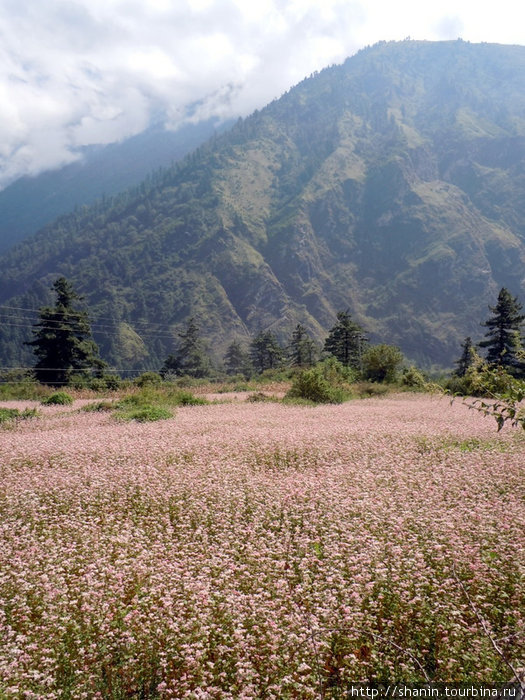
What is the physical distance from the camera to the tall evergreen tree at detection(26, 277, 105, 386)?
44.0m

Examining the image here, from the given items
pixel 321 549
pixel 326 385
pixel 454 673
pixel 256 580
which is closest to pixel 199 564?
pixel 256 580

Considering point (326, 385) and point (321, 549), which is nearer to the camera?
point (321, 549)

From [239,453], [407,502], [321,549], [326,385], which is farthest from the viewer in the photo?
[326,385]

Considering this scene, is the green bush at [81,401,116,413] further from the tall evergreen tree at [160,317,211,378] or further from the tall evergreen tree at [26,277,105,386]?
the tall evergreen tree at [160,317,211,378]

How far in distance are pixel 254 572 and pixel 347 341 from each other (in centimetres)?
5661

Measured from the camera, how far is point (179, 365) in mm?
83812

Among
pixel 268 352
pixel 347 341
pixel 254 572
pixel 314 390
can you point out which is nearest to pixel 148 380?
pixel 314 390

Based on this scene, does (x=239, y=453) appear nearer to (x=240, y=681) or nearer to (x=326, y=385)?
(x=240, y=681)

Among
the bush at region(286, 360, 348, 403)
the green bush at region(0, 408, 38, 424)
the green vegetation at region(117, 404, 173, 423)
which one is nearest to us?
the green vegetation at region(117, 404, 173, 423)

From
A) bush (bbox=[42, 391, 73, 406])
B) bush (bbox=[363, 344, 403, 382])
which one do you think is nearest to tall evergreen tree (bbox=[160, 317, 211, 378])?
bush (bbox=[363, 344, 403, 382])

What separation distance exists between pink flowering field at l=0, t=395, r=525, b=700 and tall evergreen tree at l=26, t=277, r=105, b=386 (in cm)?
3686

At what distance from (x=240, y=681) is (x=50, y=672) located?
1769mm

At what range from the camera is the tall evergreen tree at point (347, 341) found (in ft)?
196

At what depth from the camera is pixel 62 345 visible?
44469 millimetres
